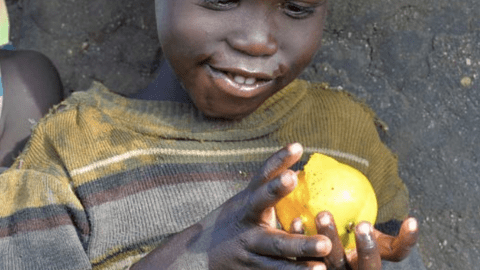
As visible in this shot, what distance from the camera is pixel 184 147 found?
6.98 ft

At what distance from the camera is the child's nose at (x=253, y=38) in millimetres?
1828

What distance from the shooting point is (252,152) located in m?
2.16

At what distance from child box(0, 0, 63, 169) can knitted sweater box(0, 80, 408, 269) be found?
262 mm

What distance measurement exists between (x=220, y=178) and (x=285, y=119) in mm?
289

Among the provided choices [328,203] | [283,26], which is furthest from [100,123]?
[328,203]

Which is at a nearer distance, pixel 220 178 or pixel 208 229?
pixel 208 229

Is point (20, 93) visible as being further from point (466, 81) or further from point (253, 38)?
point (466, 81)

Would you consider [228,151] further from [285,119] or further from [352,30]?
[352,30]

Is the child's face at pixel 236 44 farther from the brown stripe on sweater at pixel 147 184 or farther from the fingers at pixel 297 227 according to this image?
the fingers at pixel 297 227

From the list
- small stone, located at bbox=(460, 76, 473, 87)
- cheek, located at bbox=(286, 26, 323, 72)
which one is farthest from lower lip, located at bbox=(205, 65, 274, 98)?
small stone, located at bbox=(460, 76, 473, 87)

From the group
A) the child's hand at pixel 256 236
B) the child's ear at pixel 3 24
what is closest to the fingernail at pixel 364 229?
the child's hand at pixel 256 236

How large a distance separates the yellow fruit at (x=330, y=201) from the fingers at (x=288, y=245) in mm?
186

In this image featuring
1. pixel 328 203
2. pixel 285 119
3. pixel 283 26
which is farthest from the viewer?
pixel 285 119

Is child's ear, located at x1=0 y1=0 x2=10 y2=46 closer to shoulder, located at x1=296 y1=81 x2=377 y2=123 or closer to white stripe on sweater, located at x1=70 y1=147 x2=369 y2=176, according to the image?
white stripe on sweater, located at x1=70 y1=147 x2=369 y2=176
